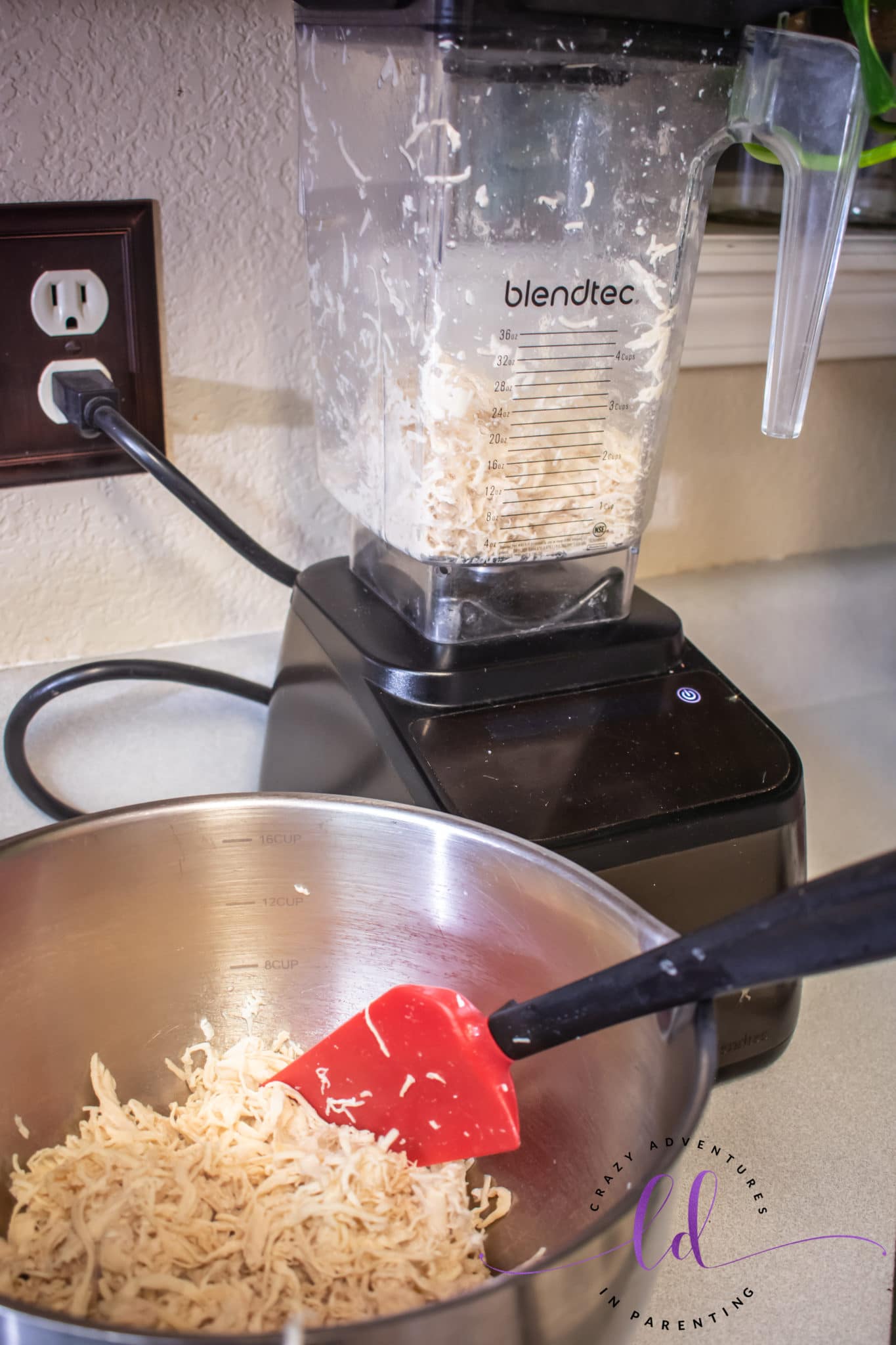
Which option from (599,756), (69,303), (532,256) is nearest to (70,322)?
(69,303)

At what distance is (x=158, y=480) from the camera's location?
688 millimetres

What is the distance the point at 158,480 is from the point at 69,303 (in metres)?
0.11

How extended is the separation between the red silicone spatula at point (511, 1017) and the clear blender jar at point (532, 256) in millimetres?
218

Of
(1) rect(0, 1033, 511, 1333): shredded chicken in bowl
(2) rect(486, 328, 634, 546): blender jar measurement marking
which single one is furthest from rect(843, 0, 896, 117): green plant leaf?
(1) rect(0, 1033, 511, 1333): shredded chicken in bowl

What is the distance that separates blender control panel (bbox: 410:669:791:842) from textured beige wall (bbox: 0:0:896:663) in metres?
0.29

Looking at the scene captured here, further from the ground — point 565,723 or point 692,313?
point 692,313

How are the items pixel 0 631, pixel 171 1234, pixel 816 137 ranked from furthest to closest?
pixel 0 631 → pixel 816 137 → pixel 171 1234

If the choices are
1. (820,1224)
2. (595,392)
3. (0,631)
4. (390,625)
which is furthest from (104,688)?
(820,1224)

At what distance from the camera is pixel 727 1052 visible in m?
0.53

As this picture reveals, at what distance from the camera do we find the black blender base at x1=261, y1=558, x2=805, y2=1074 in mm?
499

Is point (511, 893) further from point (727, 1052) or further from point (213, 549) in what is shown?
point (213, 549)

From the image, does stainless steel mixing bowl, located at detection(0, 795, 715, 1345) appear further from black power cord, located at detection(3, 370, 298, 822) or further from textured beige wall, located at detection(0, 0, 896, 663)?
textured beige wall, located at detection(0, 0, 896, 663)

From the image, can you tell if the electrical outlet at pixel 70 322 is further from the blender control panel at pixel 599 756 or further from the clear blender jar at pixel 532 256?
the blender control panel at pixel 599 756

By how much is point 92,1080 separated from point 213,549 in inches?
15.7
